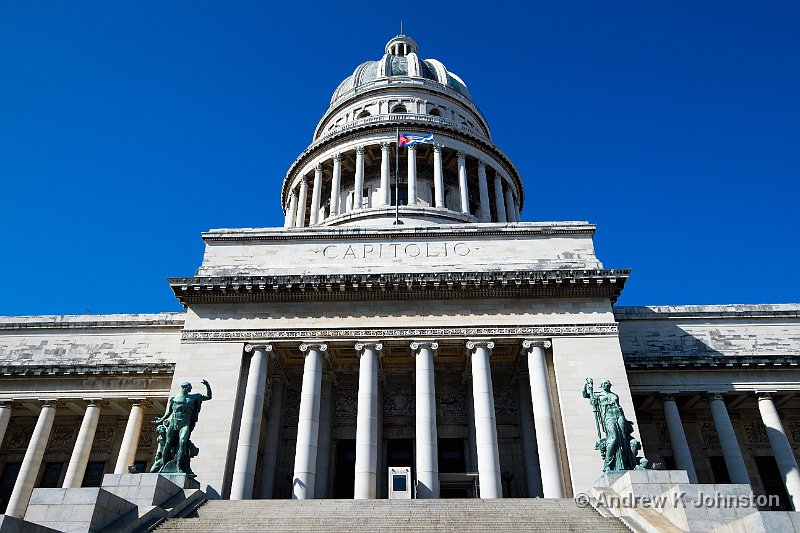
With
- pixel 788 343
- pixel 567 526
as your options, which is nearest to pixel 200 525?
pixel 567 526

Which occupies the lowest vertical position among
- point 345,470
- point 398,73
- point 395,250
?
point 345,470

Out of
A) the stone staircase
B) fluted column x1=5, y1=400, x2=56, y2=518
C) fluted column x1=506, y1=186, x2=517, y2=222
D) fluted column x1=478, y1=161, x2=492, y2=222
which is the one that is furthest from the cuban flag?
the stone staircase

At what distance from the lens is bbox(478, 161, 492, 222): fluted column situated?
142 feet

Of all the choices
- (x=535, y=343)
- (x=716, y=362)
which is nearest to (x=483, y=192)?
(x=716, y=362)

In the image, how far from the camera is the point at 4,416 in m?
28.3

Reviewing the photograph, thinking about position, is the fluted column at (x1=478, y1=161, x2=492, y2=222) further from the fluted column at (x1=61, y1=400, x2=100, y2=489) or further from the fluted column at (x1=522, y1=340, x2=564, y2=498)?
the fluted column at (x1=61, y1=400, x2=100, y2=489)

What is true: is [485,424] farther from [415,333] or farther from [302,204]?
[302,204]

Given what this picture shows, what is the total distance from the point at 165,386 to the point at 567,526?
20295mm

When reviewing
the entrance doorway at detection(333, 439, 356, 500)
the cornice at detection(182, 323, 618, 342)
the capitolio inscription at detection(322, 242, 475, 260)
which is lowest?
the entrance doorway at detection(333, 439, 356, 500)

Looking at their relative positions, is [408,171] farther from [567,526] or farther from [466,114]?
[567,526]

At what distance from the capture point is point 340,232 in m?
29.1

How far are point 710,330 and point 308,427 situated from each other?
21233mm

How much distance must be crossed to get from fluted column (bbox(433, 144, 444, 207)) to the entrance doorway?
Result: 19643 mm

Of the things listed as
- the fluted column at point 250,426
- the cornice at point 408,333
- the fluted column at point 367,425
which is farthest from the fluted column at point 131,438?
the fluted column at point 367,425
